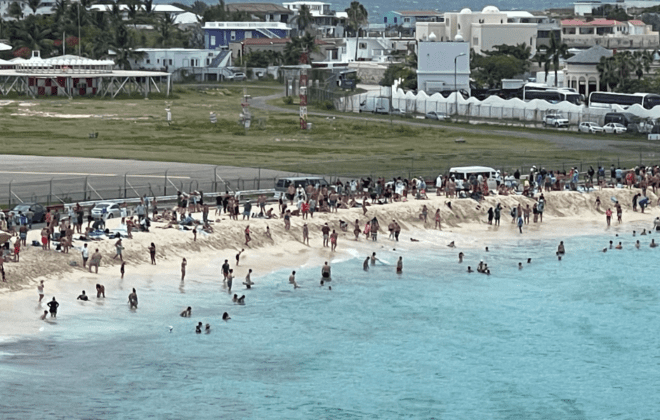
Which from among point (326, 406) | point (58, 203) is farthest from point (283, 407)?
point (58, 203)

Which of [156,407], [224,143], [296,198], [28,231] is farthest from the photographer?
[224,143]

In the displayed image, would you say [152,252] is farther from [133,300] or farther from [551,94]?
[551,94]

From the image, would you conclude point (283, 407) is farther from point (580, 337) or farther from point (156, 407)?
point (580, 337)

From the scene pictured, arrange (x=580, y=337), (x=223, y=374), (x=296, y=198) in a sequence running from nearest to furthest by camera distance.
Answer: (x=223, y=374), (x=580, y=337), (x=296, y=198)

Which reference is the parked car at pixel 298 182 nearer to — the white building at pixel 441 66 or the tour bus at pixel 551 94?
the tour bus at pixel 551 94

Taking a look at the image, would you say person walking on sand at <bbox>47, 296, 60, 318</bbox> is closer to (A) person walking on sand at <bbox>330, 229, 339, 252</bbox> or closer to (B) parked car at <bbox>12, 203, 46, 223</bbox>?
(B) parked car at <bbox>12, 203, 46, 223</bbox>
